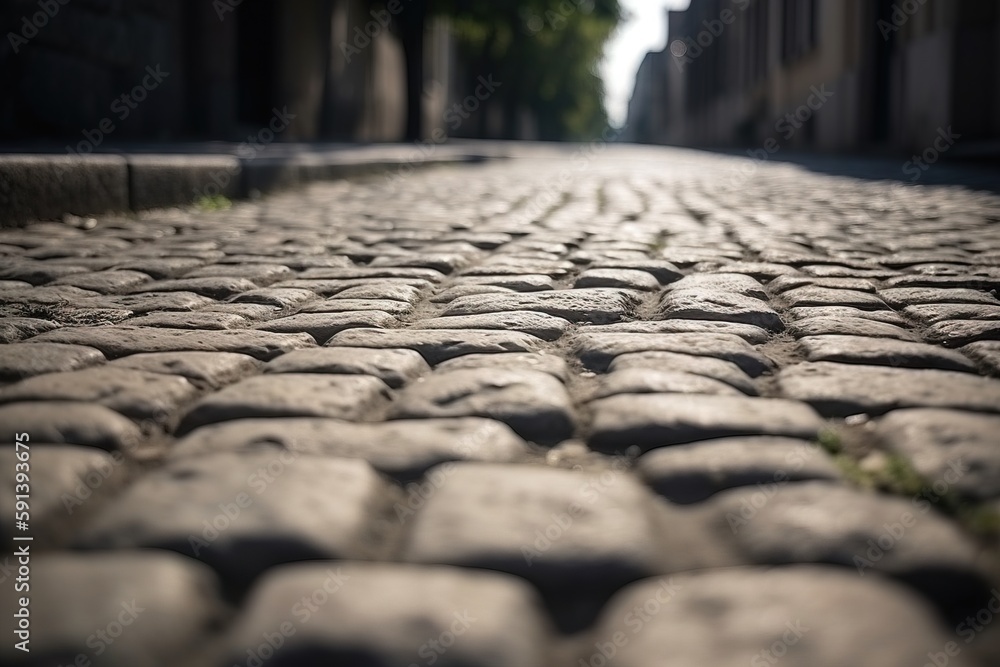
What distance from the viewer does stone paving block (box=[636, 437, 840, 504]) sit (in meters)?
1.43

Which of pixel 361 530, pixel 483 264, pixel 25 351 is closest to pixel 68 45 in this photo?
pixel 483 264

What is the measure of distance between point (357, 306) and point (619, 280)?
0.97 metres

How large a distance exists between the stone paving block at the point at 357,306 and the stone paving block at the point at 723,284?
0.92 meters

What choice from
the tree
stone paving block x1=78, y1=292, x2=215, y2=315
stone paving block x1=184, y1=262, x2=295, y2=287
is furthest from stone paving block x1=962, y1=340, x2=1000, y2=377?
the tree

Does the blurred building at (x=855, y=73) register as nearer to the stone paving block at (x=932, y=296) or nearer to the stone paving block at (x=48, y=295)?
the stone paving block at (x=932, y=296)

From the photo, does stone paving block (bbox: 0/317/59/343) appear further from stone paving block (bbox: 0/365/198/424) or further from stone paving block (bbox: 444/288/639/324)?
stone paving block (bbox: 444/288/639/324)

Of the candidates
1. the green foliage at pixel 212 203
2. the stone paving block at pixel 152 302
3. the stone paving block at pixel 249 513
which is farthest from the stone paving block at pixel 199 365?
the green foliage at pixel 212 203

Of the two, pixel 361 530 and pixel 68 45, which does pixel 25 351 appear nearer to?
pixel 361 530

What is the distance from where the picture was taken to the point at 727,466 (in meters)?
1.48

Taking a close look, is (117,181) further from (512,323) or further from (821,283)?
(821,283)

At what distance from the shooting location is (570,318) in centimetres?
273

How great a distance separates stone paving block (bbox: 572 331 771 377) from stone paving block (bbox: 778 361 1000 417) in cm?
10

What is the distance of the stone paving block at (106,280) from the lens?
3248 millimetres

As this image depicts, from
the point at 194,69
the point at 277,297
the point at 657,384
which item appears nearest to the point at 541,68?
the point at 194,69
